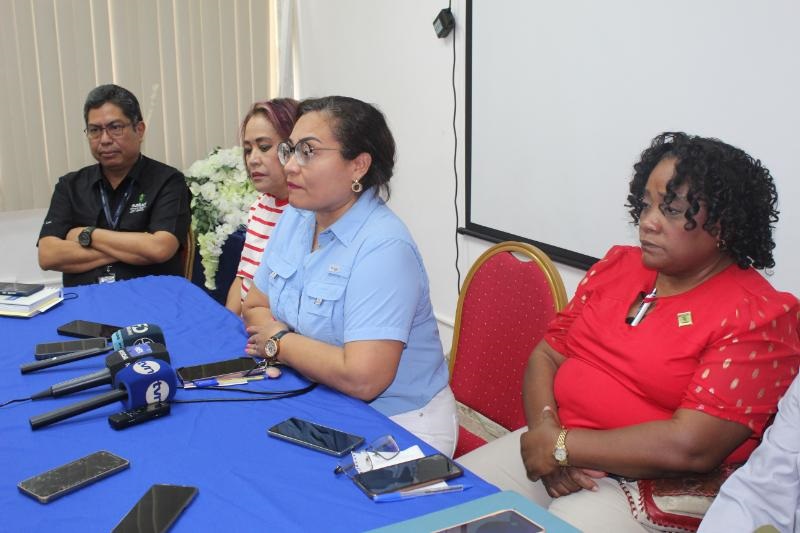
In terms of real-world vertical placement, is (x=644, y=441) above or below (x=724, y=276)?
below

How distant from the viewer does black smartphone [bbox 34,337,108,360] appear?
1.75 meters

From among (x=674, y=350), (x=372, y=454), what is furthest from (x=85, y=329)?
(x=674, y=350)

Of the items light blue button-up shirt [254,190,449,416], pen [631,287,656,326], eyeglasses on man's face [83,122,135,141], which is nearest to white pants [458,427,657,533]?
light blue button-up shirt [254,190,449,416]

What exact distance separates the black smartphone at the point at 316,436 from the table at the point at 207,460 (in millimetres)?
17

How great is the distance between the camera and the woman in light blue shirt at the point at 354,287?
63.1 inches

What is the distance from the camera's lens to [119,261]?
3066 mm

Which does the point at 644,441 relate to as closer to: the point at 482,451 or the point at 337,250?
the point at 482,451

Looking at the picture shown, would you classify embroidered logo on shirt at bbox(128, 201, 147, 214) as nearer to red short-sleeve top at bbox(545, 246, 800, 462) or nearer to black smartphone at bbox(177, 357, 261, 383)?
black smartphone at bbox(177, 357, 261, 383)

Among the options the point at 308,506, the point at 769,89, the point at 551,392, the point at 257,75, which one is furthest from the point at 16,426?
the point at 257,75

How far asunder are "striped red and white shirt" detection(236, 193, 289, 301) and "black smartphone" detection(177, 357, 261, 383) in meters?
0.86

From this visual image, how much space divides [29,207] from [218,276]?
145 centimetres

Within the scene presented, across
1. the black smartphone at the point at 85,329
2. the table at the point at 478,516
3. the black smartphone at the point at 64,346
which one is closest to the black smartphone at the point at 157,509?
the table at the point at 478,516

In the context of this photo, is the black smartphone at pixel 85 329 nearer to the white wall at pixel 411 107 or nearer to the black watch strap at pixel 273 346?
the black watch strap at pixel 273 346

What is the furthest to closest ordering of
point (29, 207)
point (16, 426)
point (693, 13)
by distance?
point (29, 207) → point (693, 13) → point (16, 426)
